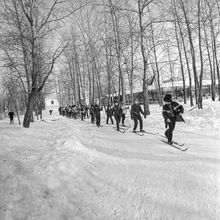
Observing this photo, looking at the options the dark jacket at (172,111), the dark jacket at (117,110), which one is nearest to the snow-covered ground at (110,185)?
the dark jacket at (172,111)

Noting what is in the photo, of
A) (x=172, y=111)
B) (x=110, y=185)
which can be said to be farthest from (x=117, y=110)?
(x=110, y=185)

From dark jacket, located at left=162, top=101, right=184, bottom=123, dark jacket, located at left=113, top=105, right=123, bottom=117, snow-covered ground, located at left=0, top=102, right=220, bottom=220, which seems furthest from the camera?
dark jacket, located at left=113, top=105, right=123, bottom=117

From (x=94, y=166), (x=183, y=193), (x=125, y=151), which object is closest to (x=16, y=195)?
(x=94, y=166)

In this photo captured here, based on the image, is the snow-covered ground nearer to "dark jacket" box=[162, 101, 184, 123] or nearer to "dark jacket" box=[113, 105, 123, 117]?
"dark jacket" box=[162, 101, 184, 123]

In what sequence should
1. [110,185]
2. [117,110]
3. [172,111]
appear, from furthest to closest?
[117,110], [172,111], [110,185]

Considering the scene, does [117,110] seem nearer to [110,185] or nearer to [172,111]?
[172,111]

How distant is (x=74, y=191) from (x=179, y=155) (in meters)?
3.56

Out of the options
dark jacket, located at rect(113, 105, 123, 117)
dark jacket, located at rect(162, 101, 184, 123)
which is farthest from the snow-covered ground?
dark jacket, located at rect(113, 105, 123, 117)

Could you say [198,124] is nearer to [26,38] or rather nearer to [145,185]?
[145,185]

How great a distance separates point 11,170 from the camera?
13.3 ft

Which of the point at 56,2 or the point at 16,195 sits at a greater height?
the point at 56,2

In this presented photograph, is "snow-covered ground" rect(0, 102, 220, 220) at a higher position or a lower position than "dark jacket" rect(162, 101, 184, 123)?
lower

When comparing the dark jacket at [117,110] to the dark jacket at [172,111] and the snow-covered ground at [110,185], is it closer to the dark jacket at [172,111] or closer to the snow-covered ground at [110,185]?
the dark jacket at [172,111]

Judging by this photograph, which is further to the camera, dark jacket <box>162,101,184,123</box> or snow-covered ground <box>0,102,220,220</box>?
dark jacket <box>162,101,184,123</box>
